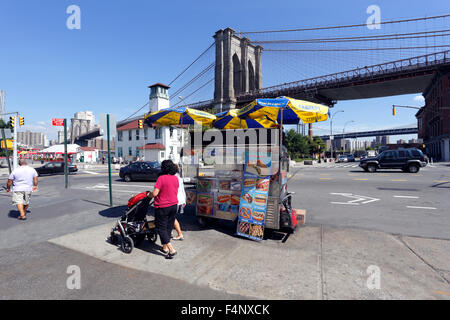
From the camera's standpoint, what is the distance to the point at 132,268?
162 inches

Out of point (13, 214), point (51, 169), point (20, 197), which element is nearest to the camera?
point (20, 197)

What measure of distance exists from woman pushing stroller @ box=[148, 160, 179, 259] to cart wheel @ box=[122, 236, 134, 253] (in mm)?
595

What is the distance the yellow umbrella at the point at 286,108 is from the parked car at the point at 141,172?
38.0ft

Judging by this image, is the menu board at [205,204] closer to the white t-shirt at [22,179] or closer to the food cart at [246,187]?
the food cart at [246,187]

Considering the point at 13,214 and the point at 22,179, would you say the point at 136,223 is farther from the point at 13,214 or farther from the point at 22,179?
the point at 13,214

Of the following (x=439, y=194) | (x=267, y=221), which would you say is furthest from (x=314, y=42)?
(x=267, y=221)

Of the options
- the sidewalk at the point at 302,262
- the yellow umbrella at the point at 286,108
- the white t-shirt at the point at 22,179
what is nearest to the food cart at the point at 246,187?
the sidewalk at the point at 302,262

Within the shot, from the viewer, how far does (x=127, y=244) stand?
4.72 m

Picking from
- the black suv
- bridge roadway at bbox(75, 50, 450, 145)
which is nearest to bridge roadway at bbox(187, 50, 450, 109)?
bridge roadway at bbox(75, 50, 450, 145)

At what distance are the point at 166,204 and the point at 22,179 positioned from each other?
208 inches

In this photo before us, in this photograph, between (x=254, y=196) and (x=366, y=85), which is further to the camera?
(x=366, y=85)

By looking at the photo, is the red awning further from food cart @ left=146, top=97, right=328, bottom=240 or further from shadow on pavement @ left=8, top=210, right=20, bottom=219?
food cart @ left=146, top=97, right=328, bottom=240

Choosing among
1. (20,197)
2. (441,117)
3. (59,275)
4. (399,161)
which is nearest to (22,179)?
(20,197)
